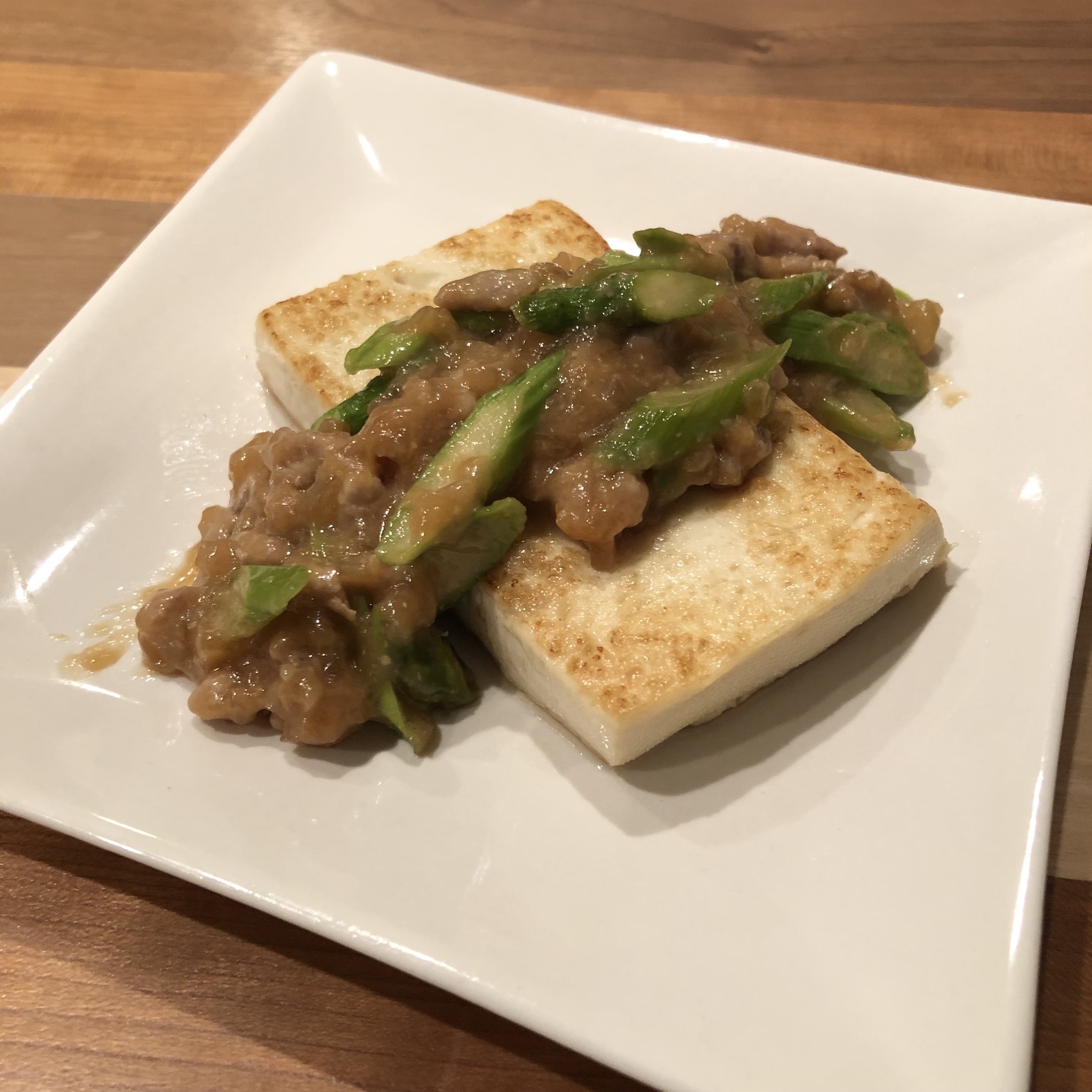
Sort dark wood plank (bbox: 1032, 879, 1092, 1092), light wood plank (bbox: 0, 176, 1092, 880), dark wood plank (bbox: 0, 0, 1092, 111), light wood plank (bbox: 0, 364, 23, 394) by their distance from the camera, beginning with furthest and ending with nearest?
1. dark wood plank (bbox: 0, 0, 1092, 111)
2. light wood plank (bbox: 0, 176, 1092, 880)
3. light wood plank (bbox: 0, 364, 23, 394)
4. dark wood plank (bbox: 1032, 879, 1092, 1092)

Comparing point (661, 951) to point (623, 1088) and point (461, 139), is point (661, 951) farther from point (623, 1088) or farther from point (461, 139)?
point (461, 139)

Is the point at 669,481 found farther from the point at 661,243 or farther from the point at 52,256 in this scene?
the point at 52,256

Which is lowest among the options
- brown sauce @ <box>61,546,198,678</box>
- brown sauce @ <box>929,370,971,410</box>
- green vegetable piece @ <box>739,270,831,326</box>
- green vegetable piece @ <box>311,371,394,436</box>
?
brown sauce @ <box>61,546,198,678</box>

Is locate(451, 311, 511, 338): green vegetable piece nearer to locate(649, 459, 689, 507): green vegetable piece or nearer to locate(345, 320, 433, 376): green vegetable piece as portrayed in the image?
locate(345, 320, 433, 376): green vegetable piece

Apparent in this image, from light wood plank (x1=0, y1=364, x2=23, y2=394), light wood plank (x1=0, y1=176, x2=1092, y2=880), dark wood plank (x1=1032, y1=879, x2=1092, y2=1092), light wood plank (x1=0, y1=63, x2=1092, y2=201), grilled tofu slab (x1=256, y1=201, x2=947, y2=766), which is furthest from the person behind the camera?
light wood plank (x1=0, y1=63, x2=1092, y2=201)

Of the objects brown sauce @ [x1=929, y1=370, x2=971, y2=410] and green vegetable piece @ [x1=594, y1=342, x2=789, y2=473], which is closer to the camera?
green vegetable piece @ [x1=594, y1=342, x2=789, y2=473]

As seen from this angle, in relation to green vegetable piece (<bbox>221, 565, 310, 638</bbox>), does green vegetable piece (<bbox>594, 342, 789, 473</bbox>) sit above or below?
above

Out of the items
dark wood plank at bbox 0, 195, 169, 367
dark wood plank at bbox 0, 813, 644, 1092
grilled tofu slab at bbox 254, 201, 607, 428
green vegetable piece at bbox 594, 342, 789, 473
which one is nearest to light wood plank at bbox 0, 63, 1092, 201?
dark wood plank at bbox 0, 195, 169, 367
